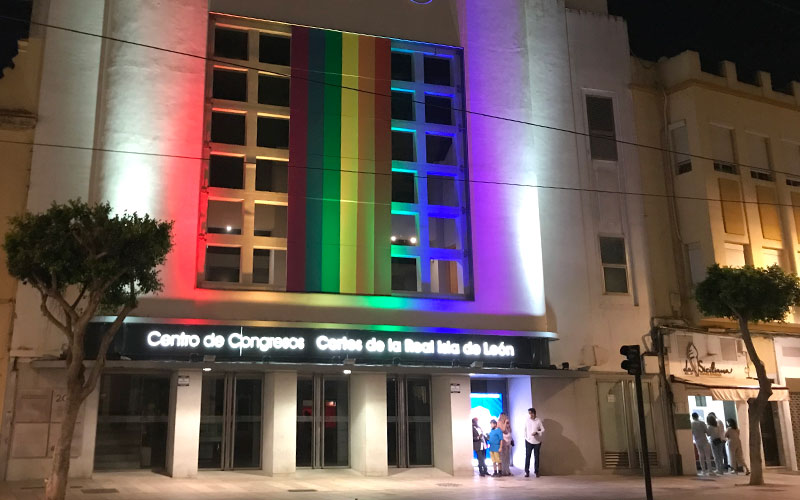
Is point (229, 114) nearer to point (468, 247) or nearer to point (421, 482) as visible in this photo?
point (468, 247)

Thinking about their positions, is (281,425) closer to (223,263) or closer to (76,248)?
(223,263)

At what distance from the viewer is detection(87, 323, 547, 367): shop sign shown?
18.0 metres

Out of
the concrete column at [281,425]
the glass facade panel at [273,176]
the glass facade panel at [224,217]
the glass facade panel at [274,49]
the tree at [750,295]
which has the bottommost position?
the concrete column at [281,425]

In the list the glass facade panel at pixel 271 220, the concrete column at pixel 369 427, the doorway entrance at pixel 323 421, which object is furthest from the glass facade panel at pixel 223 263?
the concrete column at pixel 369 427

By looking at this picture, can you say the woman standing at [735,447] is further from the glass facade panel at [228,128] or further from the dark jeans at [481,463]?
the glass facade panel at [228,128]

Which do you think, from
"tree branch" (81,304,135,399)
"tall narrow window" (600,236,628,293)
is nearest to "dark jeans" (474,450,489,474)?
"tall narrow window" (600,236,628,293)

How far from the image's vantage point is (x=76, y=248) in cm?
1330

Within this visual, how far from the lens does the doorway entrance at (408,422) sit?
2086 centimetres

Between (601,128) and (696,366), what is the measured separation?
8733 millimetres

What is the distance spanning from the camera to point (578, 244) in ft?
76.6

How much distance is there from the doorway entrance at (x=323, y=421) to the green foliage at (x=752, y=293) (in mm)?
Result: 11032

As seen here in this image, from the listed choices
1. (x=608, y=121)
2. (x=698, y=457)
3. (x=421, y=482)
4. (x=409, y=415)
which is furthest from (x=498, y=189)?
(x=698, y=457)

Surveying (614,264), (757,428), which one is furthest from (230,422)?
(757,428)

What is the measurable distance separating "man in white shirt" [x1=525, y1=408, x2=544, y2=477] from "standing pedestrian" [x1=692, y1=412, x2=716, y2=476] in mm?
5366
